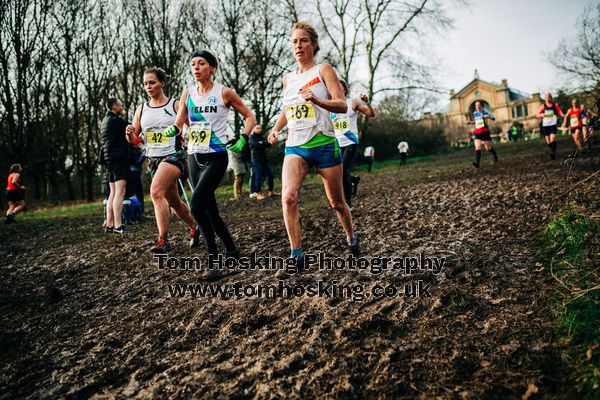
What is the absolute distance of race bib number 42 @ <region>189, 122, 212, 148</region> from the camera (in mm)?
4082

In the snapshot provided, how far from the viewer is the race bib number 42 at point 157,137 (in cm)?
521

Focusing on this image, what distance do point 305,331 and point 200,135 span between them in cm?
238

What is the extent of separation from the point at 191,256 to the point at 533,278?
345 centimetres

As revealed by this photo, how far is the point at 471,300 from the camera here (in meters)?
2.78

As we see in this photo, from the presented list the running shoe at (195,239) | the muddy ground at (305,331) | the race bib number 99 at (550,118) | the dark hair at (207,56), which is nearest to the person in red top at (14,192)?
the muddy ground at (305,331)

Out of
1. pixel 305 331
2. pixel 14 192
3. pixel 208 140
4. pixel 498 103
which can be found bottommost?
pixel 305 331

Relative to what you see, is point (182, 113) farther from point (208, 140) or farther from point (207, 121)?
point (208, 140)

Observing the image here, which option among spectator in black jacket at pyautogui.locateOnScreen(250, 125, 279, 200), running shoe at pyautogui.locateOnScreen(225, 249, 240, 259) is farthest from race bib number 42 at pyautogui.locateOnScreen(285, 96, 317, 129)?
spectator in black jacket at pyautogui.locateOnScreen(250, 125, 279, 200)

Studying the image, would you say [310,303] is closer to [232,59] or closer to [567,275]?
[567,275]

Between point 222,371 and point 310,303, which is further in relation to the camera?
point 310,303

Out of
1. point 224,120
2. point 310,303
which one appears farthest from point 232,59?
point 310,303

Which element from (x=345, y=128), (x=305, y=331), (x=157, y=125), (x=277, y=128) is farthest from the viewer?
(x=345, y=128)

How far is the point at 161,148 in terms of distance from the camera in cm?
529

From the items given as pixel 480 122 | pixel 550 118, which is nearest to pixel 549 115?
pixel 550 118
